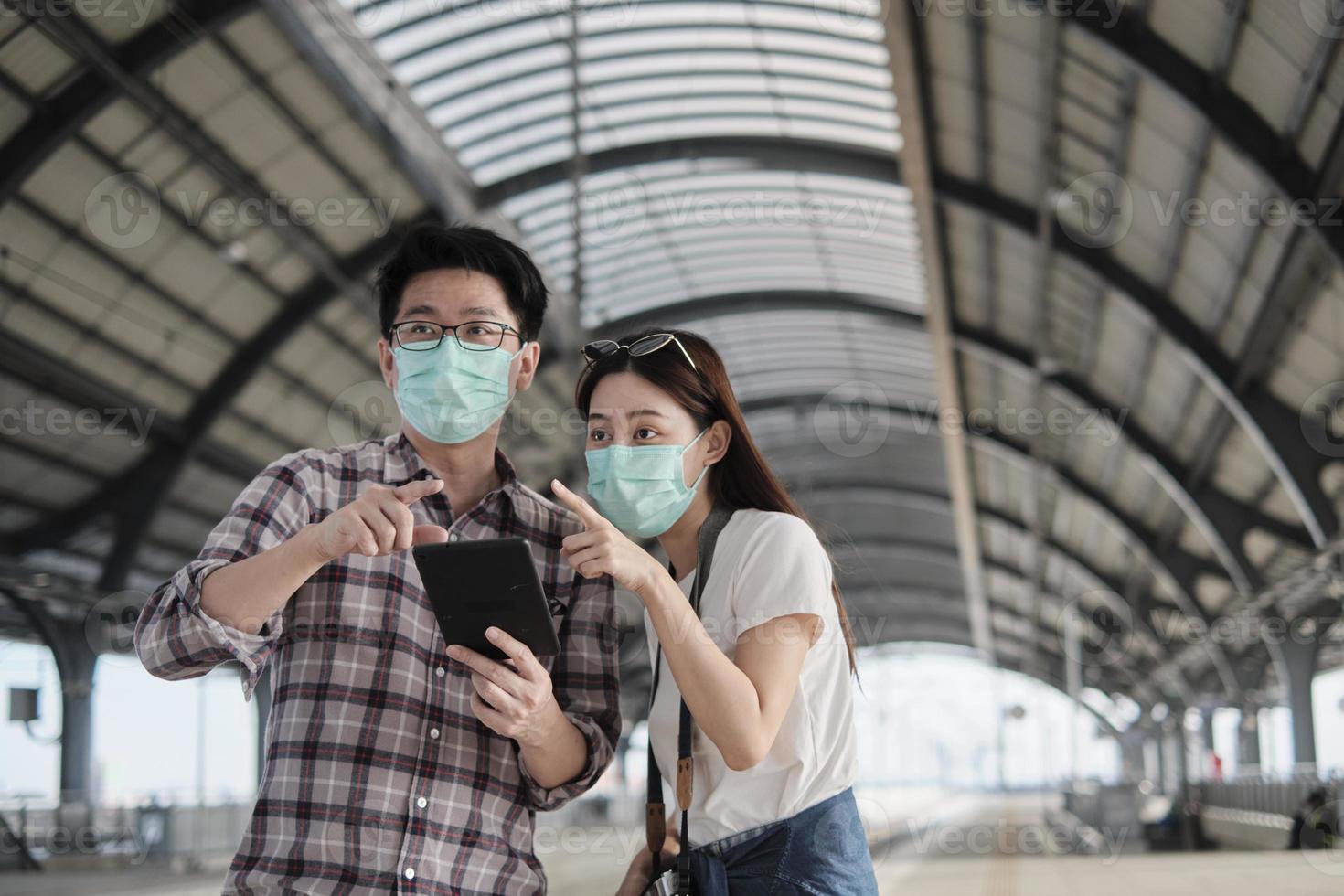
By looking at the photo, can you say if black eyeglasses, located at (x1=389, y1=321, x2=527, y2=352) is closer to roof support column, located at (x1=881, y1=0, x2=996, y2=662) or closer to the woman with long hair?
the woman with long hair

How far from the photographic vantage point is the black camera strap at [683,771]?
8.20ft

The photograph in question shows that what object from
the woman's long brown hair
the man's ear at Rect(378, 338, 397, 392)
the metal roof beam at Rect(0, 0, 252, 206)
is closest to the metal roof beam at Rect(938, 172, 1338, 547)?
the metal roof beam at Rect(0, 0, 252, 206)

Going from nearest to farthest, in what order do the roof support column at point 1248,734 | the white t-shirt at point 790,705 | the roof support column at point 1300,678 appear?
the white t-shirt at point 790,705 → the roof support column at point 1300,678 → the roof support column at point 1248,734

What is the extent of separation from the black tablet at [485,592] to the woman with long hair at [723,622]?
12 cm

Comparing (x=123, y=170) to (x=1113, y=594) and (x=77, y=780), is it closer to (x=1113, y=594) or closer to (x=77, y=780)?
(x=77, y=780)

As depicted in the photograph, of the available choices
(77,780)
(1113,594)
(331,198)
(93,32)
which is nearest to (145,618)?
(93,32)

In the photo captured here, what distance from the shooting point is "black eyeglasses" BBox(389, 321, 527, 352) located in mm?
2836

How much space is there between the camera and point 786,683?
2410mm

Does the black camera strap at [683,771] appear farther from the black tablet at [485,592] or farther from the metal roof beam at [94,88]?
the metal roof beam at [94,88]

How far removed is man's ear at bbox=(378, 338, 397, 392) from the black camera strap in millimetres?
801

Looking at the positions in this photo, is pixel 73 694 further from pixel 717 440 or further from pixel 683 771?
pixel 683 771

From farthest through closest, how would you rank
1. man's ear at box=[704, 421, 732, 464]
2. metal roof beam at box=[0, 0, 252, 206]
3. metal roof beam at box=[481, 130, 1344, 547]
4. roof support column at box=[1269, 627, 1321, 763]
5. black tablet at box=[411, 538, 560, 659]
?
roof support column at box=[1269, 627, 1321, 763]
metal roof beam at box=[481, 130, 1344, 547]
metal roof beam at box=[0, 0, 252, 206]
man's ear at box=[704, 421, 732, 464]
black tablet at box=[411, 538, 560, 659]

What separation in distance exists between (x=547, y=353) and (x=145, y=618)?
83.0 feet

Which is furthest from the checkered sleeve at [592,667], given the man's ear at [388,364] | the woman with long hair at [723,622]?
the man's ear at [388,364]
